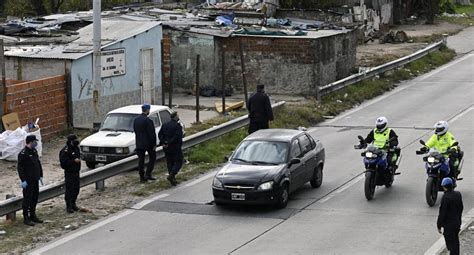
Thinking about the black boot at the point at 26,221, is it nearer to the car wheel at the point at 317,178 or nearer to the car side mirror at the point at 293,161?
the car side mirror at the point at 293,161

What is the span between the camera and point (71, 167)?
Result: 748 inches

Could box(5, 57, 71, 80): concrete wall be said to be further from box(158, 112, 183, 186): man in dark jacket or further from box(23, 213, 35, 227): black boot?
box(23, 213, 35, 227): black boot

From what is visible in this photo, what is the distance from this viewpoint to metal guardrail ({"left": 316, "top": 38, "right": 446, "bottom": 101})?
34.6 m

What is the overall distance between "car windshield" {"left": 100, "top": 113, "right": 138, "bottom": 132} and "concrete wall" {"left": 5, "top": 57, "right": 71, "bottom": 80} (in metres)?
5.01

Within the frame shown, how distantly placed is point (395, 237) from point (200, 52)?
2104cm

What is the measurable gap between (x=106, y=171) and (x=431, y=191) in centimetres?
679

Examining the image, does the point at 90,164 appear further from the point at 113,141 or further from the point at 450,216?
the point at 450,216

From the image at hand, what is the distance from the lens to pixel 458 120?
101 feet

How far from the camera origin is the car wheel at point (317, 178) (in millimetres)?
21391

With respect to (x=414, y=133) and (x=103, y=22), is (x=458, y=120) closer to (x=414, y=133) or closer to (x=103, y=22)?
(x=414, y=133)

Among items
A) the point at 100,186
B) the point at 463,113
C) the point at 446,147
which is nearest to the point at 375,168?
the point at 446,147

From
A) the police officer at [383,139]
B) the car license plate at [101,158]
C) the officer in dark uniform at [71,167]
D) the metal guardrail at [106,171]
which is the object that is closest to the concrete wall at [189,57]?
the metal guardrail at [106,171]

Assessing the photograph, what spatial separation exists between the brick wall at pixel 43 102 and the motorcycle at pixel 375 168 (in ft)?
34.4

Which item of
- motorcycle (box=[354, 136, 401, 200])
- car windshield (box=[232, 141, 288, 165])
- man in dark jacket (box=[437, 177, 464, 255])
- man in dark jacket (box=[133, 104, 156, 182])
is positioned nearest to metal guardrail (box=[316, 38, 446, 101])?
man in dark jacket (box=[133, 104, 156, 182])
